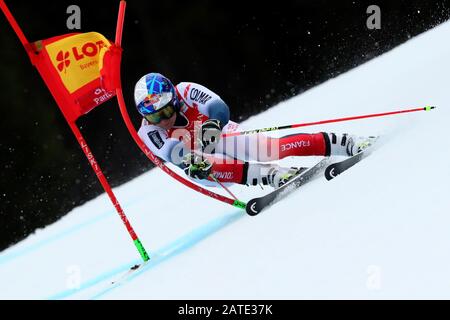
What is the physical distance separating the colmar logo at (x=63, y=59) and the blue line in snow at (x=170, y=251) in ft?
4.70

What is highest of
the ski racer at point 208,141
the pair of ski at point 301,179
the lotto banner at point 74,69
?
the lotto banner at point 74,69

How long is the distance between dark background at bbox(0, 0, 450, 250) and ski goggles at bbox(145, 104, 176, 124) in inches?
205

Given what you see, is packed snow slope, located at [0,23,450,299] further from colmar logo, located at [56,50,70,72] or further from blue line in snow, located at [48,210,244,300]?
colmar logo, located at [56,50,70,72]

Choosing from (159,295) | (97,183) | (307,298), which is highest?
(307,298)

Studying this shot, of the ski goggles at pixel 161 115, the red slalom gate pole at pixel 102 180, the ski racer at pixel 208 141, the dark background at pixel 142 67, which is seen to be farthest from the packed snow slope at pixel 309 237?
the dark background at pixel 142 67

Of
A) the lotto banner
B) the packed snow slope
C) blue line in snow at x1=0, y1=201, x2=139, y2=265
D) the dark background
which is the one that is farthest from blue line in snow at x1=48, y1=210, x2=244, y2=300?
the dark background

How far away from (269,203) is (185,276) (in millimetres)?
938

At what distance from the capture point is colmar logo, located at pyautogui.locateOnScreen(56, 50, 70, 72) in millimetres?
5121

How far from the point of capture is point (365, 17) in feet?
38.0

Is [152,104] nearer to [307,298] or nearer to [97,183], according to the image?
[307,298]

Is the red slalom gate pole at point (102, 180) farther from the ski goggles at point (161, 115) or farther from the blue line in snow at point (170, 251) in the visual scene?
the ski goggles at point (161, 115)

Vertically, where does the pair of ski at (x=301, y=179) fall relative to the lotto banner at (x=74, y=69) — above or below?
below

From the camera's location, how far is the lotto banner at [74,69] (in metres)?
5.11

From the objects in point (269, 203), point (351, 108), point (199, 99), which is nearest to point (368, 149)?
point (269, 203)
